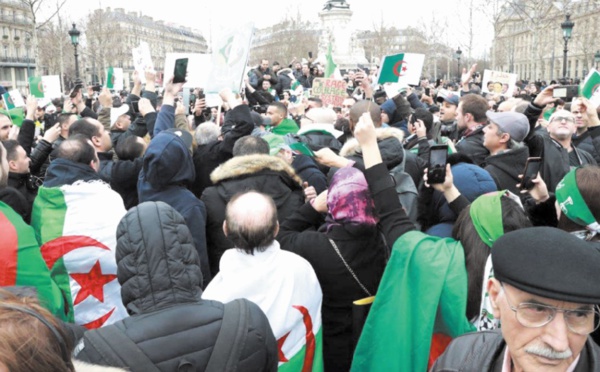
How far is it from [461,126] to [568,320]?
14.2 feet

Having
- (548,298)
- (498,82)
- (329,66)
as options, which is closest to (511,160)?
(548,298)

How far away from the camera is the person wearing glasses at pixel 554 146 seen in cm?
505

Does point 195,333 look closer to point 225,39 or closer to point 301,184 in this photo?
point 301,184

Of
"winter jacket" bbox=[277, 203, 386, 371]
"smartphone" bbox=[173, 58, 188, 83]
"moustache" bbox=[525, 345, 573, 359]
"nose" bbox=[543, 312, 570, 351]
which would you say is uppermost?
"smartphone" bbox=[173, 58, 188, 83]

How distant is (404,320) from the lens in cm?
255

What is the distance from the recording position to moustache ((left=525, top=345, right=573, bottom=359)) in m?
1.53

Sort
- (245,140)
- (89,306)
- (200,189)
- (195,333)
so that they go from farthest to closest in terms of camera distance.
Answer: (200,189)
(245,140)
(89,306)
(195,333)

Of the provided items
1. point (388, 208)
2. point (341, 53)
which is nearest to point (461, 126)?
point (388, 208)

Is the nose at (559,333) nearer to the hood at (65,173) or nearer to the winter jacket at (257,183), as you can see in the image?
the winter jacket at (257,183)

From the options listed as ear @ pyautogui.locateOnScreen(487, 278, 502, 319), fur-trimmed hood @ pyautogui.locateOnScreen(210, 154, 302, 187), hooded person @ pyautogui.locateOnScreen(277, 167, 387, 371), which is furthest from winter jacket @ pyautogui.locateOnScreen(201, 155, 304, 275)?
ear @ pyautogui.locateOnScreen(487, 278, 502, 319)

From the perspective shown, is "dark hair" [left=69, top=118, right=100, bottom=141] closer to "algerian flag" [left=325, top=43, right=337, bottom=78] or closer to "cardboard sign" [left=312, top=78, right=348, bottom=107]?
"cardboard sign" [left=312, top=78, right=348, bottom=107]

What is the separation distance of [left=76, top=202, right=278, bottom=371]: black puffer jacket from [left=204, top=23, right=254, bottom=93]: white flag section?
3.77m

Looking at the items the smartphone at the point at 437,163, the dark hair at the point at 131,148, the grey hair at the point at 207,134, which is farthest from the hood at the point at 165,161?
the smartphone at the point at 437,163

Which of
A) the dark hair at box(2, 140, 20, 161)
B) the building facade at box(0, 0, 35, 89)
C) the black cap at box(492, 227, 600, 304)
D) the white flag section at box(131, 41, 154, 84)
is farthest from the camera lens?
the building facade at box(0, 0, 35, 89)
